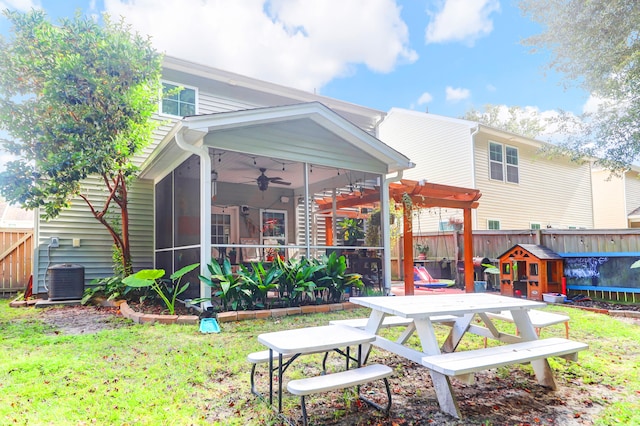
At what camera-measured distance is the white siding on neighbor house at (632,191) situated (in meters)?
19.7

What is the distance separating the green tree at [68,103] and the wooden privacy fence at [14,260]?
7.80 ft

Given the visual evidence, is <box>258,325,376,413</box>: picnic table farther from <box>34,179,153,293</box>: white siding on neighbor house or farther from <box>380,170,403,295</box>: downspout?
<box>34,179,153,293</box>: white siding on neighbor house

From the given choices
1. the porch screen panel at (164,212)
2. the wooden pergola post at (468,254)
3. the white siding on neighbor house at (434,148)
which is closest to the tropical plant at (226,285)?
the porch screen panel at (164,212)

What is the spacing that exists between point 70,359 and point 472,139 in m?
12.5

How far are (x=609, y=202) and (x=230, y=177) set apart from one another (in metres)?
19.9

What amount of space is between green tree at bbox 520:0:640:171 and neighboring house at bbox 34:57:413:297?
5384 mm

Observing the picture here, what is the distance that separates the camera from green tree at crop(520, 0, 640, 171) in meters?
8.97

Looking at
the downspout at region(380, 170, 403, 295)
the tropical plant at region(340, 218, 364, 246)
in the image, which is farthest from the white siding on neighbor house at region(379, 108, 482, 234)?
the downspout at region(380, 170, 403, 295)

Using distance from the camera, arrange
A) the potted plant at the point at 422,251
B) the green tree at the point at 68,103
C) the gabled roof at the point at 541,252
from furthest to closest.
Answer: the potted plant at the point at 422,251, the gabled roof at the point at 541,252, the green tree at the point at 68,103

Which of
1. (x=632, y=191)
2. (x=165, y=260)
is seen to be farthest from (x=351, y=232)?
(x=632, y=191)

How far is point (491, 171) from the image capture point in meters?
13.7

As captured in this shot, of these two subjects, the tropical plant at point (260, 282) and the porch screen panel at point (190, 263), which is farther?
the porch screen panel at point (190, 263)

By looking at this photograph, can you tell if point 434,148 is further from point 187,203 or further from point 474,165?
point 187,203

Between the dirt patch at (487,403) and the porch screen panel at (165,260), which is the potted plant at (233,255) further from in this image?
the dirt patch at (487,403)
